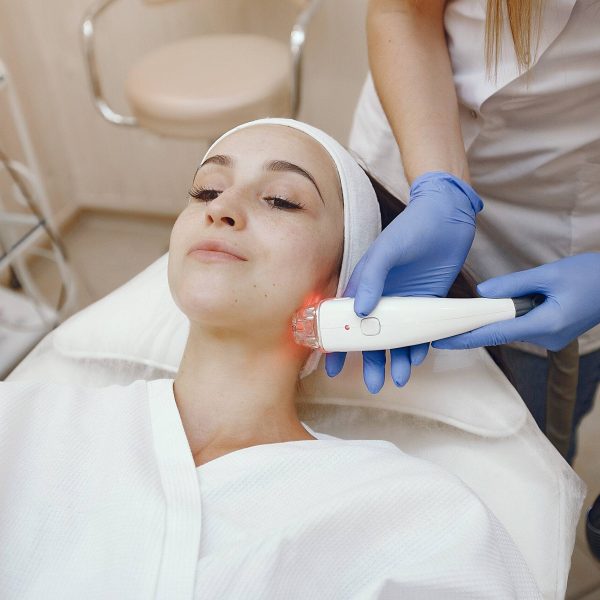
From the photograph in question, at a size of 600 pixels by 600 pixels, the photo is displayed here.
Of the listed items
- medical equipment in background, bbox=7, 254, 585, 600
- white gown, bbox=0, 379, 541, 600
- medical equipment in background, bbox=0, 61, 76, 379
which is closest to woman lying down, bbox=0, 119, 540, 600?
white gown, bbox=0, 379, 541, 600

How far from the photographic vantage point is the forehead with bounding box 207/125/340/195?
1079 mm

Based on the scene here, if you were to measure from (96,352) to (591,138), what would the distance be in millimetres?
954

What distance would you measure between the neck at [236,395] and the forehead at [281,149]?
29cm

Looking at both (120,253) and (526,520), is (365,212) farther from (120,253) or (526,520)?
(120,253)

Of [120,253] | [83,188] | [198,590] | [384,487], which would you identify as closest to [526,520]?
[384,487]

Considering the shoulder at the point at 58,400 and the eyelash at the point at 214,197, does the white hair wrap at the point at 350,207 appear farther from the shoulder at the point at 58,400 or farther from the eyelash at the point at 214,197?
the shoulder at the point at 58,400

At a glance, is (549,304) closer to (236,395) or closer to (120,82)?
(236,395)

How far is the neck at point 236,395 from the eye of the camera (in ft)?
3.44

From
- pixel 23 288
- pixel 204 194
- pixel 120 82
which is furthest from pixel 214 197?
pixel 120 82

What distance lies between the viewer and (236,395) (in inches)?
41.9

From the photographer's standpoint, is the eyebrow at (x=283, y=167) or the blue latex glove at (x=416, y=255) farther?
the eyebrow at (x=283, y=167)

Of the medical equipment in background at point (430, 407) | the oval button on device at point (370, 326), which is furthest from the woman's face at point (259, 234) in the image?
the medical equipment in background at point (430, 407)

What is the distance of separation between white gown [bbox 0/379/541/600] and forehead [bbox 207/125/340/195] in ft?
1.42

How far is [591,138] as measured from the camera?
1078 mm
